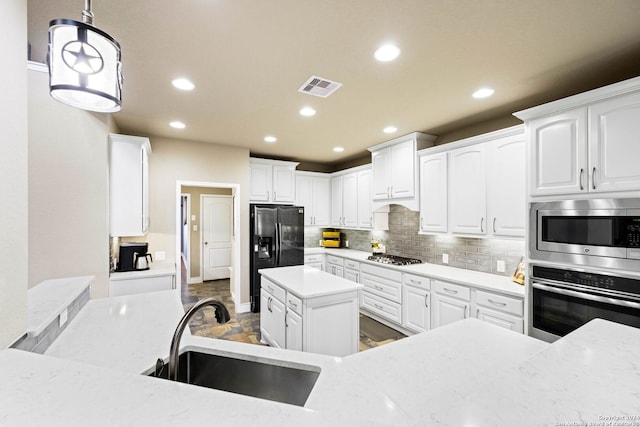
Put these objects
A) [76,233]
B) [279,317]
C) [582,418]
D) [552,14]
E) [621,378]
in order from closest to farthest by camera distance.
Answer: [582,418]
[621,378]
[552,14]
[76,233]
[279,317]

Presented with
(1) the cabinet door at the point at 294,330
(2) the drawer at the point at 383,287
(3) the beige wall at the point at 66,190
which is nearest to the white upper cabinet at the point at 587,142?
(2) the drawer at the point at 383,287

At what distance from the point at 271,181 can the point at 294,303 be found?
2799 millimetres

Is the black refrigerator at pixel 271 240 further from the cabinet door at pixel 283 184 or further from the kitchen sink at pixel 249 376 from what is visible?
the kitchen sink at pixel 249 376

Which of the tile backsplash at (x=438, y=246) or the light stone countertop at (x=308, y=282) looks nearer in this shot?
the light stone countertop at (x=308, y=282)

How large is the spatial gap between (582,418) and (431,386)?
485 mm

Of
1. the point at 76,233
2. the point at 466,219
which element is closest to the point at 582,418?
the point at 466,219

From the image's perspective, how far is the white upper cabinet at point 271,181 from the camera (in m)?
4.64

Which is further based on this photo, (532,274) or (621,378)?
(532,274)

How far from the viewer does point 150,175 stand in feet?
12.5

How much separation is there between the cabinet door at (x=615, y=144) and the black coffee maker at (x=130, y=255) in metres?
4.41

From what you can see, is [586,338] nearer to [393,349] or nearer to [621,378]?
[621,378]

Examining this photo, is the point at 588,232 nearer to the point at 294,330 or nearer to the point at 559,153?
the point at 559,153

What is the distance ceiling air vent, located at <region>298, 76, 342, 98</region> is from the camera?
2242 mm

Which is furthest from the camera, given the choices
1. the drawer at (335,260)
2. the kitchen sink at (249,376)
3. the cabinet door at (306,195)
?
the cabinet door at (306,195)
